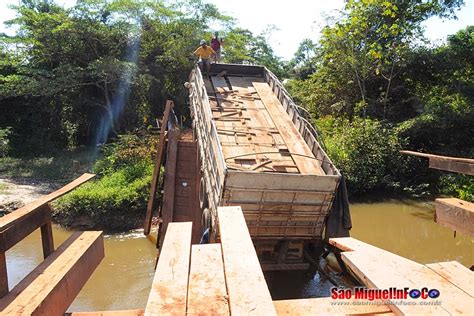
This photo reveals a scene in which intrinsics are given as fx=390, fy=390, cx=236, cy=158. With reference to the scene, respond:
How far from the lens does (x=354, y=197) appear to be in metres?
12.8

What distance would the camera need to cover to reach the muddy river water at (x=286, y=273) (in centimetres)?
708

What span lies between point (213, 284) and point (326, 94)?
1671 centimetres

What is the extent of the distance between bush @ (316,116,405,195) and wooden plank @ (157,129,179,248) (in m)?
6.76

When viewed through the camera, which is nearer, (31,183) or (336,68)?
(31,183)

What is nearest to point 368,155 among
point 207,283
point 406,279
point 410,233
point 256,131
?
point 410,233

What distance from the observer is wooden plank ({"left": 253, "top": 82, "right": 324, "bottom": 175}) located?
19.8ft

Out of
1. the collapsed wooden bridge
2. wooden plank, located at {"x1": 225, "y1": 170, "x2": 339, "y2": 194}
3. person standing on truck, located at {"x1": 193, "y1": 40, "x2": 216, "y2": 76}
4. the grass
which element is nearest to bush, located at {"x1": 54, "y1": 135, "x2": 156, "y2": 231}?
the grass

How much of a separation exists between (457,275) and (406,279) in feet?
0.65

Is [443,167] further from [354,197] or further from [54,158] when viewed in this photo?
[54,158]

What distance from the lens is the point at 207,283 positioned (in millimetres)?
1287

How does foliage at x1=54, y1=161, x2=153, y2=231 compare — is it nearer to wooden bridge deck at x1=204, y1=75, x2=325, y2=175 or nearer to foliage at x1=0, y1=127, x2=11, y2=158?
wooden bridge deck at x1=204, y1=75, x2=325, y2=175

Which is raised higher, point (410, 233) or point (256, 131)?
point (256, 131)

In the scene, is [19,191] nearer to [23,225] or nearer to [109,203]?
[109,203]

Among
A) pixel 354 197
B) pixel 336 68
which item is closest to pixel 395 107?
pixel 336 68
